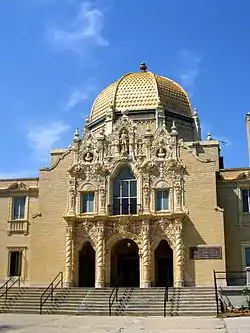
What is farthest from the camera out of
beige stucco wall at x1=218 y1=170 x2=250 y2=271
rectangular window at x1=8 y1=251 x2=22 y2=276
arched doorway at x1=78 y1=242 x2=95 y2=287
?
rectangular window at x1=8 y1=251 x2=22 y2=276

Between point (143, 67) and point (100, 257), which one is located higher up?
point (143, 67)

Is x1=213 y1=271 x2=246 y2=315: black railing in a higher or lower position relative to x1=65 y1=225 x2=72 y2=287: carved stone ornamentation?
lower

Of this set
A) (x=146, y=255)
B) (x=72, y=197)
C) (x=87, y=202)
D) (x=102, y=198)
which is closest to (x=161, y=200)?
(x=146, y=255)

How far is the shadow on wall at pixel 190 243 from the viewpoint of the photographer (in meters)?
28.5

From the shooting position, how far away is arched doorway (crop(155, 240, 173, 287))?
100 ft

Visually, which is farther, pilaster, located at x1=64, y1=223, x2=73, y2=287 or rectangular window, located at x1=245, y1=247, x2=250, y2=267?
pilaster, located at x1=64, y1=223, x2=73, y2=287

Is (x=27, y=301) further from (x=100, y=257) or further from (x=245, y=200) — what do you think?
(x=245, y=200)

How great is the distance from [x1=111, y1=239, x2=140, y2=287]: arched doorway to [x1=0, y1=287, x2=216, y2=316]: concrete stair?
441 cm

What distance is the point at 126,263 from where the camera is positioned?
31828 millimetres

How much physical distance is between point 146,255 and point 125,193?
13.9 ft

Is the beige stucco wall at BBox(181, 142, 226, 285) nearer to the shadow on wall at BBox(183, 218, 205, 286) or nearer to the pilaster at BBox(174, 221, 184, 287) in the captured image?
the shadow on wall at BBox(183, 218, 205, 286)

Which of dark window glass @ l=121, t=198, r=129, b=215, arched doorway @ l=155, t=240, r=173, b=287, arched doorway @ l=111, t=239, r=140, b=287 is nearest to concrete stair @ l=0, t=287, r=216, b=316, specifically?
arched doorway @ l=155, t=240, r=173, b=287

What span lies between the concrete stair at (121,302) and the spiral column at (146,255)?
2298 mm

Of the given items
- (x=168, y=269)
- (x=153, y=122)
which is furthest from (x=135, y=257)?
(x=153, y=122)
